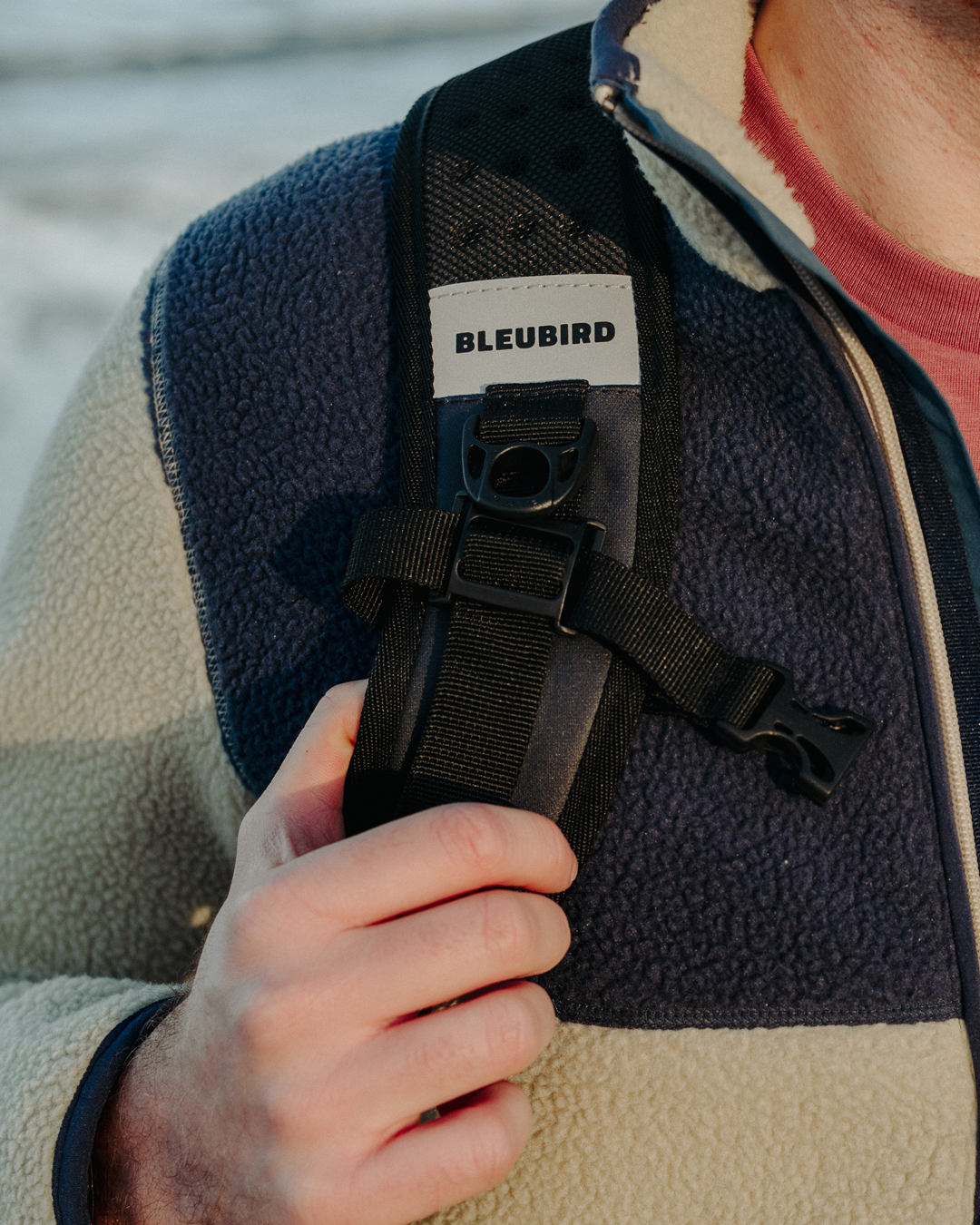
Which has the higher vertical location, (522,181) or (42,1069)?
(522,181)

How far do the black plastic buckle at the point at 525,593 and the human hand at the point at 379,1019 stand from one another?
0.11 m

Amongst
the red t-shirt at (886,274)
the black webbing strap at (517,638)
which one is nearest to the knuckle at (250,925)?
the black webbing strap at (517,638)

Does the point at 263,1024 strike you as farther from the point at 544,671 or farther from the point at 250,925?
the point at 544,671

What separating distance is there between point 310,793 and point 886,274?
0.55 m

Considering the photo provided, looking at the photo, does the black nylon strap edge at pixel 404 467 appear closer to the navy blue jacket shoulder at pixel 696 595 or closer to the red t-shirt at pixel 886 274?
the navy blue jacket shoulder at pixel 696 595

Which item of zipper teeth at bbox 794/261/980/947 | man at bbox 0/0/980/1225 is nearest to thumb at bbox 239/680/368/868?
man at bbox 0/0/980/1225

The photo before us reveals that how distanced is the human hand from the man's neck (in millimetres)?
532

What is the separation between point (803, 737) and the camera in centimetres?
52

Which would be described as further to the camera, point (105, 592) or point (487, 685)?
point (105, 592)

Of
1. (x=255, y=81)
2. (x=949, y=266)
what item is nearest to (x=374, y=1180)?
(x=949, y=266)

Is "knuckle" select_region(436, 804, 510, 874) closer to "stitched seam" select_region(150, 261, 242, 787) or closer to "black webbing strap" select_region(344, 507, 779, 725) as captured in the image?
"black webbing strap" select_region(344, 507, 779, 725)

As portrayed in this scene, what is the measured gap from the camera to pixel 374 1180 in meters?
0.43

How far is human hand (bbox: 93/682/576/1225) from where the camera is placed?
0.44 meters

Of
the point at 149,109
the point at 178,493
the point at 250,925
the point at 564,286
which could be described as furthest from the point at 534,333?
the point at 149,109
